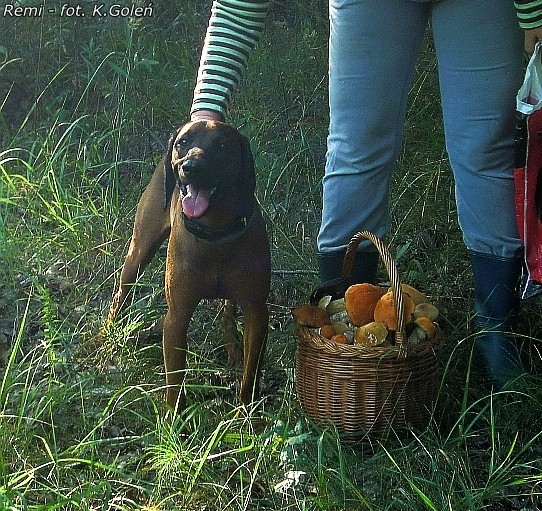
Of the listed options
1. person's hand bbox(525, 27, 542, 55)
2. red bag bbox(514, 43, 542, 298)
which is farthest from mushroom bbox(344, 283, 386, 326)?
person's hand bbox(525, 27, 542, 55)

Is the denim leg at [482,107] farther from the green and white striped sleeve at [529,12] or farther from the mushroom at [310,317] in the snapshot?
the mushroom at [310,317]

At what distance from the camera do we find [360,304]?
2340 mm

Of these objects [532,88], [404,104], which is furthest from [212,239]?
[532,88]

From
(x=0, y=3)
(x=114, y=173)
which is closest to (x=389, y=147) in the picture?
(x=114, y=173)

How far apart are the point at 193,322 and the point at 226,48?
101 centimetres

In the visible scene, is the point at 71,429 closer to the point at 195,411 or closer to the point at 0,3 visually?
the point at 195,411

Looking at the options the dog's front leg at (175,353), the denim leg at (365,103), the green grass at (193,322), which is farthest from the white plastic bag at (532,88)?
the dog's front leg at (175,353)

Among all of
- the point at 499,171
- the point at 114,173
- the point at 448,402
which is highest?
the point at 499,171

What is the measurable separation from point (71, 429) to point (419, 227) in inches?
68.3

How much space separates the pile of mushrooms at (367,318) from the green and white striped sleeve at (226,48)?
1.88 ft

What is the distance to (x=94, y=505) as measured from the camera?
207cm

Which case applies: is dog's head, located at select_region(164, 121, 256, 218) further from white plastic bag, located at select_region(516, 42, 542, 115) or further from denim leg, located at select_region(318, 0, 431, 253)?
white plastic bag, located at select_region(516, 42, 542, 115)

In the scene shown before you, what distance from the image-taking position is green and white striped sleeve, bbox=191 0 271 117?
2.33 meters

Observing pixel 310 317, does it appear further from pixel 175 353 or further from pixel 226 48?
pixel 226 48
